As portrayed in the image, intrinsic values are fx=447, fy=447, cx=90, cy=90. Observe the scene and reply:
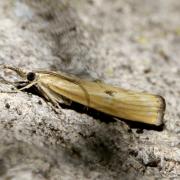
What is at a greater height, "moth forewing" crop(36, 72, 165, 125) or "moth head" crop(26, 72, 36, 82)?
"moth head" crop(26, 72, 36, 82)

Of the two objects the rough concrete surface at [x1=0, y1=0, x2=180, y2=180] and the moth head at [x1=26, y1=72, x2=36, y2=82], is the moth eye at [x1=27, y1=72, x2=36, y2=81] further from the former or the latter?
the rough concrete surface at [x1=0, y1=0, x2=180, y2=180]

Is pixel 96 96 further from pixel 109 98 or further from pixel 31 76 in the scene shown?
pixel 31 76

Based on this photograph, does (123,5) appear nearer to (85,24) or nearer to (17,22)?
(85,24)

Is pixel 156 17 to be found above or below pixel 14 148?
above

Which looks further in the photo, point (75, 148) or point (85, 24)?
point (85, 24)

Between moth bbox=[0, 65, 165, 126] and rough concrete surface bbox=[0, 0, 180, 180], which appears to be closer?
rough concrete surface bbox=[0, 0, 180, 180]

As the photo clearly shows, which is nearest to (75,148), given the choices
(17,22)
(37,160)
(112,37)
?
(37,160)

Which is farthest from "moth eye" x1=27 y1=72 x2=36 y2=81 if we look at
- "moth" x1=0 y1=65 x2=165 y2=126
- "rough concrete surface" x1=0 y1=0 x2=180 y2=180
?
"rough concrete surface" x1=0 y1=0 x2=180 y2=180

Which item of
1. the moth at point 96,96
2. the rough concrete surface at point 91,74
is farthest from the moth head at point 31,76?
the rough concrete surface at point 91,74
